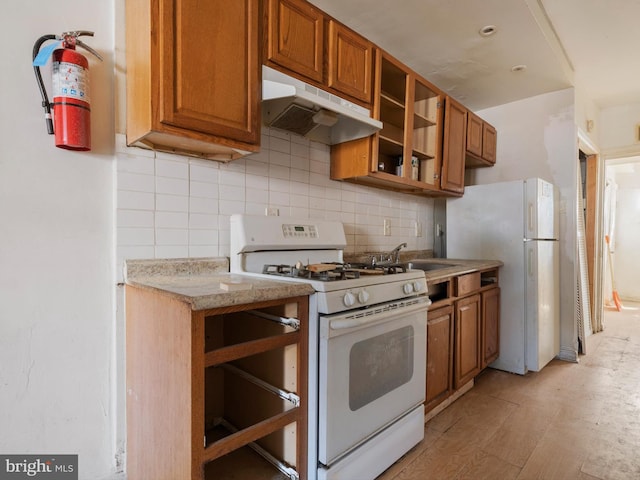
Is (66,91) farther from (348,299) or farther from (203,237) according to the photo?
(348,299)

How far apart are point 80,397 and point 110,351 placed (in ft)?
0.62

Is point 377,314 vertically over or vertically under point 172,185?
under

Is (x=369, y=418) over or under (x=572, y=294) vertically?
under

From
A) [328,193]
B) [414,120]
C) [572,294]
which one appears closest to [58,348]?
[328,193]

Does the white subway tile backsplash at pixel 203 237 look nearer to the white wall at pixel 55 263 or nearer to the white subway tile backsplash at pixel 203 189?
the white subway tile backsplash at pixel 203 189

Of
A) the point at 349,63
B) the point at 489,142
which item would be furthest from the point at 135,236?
the point at 489,142

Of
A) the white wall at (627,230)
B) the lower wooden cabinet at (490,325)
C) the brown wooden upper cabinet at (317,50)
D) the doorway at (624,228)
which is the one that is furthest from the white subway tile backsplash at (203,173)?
the doorway at (624,228)

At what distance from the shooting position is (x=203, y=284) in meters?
1.25

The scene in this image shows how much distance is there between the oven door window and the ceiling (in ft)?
6.01

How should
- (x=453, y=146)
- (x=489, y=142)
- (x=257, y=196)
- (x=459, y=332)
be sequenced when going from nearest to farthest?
(x=257, y=196) → (x=459, y=332) → (x=453, y=146) → (x=489, y=142)

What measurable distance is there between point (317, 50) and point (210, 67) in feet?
2.13

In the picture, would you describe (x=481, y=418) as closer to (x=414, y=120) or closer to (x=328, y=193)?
(x=328, y=193)

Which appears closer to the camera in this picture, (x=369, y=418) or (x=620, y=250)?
(x=369, y=418)

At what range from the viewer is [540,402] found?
2.25m
